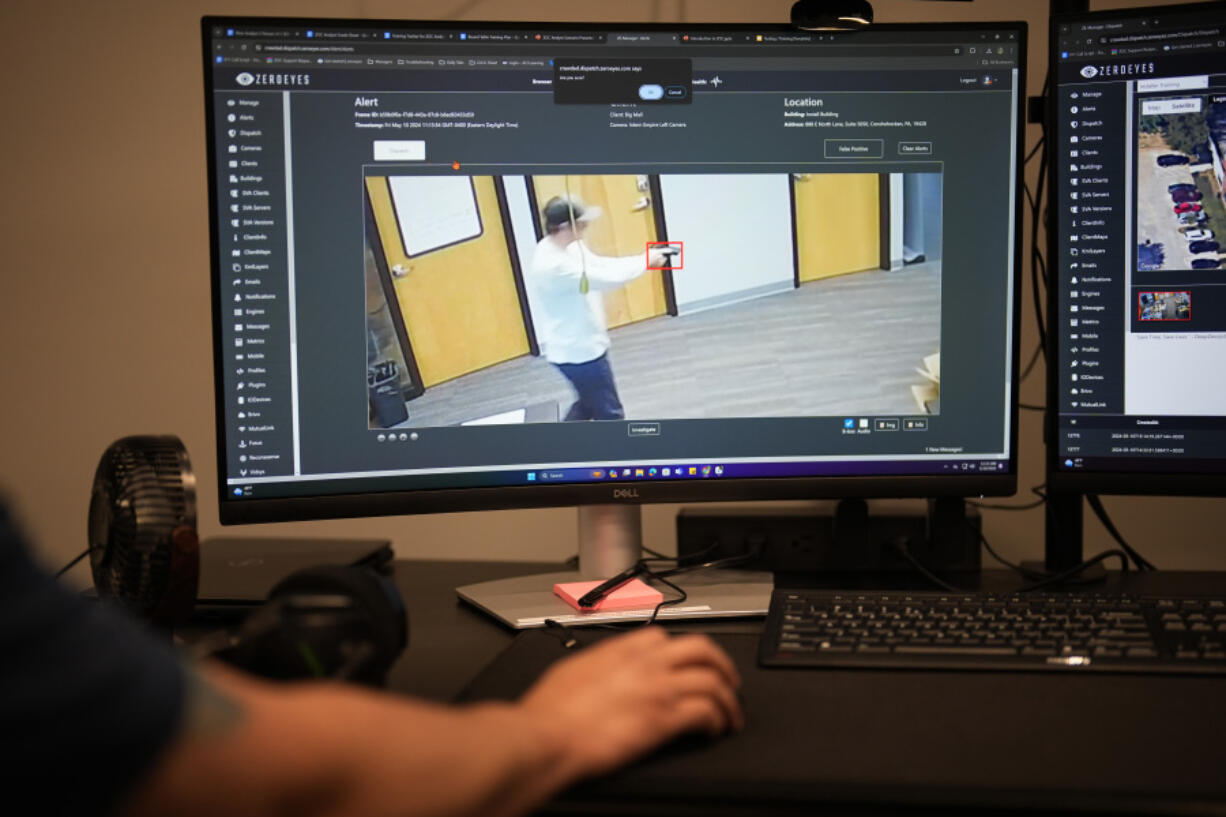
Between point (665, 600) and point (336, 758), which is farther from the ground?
point (336, 758)

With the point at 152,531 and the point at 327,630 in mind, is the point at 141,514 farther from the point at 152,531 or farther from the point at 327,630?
the point at 327,630

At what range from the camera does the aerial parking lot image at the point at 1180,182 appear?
3.69 feet

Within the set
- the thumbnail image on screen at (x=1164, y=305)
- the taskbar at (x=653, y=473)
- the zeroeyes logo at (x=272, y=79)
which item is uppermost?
the zeroeyes logo at (x=272, y=79)

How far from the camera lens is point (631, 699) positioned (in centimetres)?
74

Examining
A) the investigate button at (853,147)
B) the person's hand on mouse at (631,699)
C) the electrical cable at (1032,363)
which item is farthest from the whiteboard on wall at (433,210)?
the electrical cable at (1032,363)

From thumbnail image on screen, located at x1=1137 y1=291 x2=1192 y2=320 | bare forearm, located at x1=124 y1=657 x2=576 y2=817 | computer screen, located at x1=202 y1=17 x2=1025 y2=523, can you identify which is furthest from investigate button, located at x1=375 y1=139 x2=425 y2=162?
thumbnail image on screen, located at x1=1137 y1=291 x2=1192 y2=320

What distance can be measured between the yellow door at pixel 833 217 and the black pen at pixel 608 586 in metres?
0.36

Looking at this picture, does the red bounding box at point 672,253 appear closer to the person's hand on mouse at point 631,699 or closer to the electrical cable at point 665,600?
the electrical cable at point 665,600

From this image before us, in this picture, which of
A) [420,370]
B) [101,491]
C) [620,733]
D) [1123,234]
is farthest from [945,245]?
[101,491]

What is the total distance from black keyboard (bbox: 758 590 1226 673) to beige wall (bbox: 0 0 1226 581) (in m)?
0.51

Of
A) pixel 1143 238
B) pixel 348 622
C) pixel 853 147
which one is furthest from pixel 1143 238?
pixel 348 622

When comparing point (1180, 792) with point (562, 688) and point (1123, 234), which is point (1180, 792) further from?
point (1123, 234)

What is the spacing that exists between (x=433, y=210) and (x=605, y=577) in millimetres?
424

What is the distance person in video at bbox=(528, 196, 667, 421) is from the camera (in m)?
1.12
